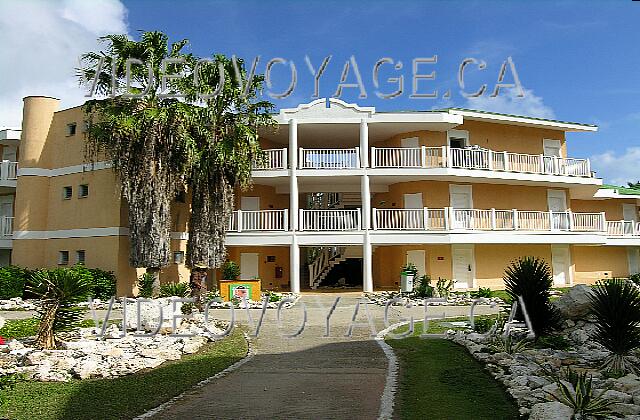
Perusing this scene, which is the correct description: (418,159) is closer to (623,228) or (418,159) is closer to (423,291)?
(423,291)

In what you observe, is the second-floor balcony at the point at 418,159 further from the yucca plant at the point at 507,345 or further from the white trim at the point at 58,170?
the yucca plant at the point at 507,345

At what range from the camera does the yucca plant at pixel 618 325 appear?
944 centimetres

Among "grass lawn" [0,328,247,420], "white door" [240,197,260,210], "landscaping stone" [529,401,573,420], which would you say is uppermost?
"white door" [240,197,260,210]

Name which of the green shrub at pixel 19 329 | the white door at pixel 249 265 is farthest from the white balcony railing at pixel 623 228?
the green shrub at pixel 19 329

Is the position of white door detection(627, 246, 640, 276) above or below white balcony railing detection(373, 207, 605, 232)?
below

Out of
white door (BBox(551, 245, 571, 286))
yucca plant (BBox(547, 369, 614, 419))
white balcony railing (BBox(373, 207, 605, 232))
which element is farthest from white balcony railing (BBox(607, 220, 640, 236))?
yucca plant (BBox(547, 369, 614, 419))

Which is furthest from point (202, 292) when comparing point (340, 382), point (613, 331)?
point (613, 331)

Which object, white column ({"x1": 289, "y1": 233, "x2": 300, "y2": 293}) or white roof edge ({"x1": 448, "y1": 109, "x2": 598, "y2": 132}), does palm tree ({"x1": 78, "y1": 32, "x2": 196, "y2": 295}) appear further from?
white roof edge ({"x1": 448, "y1": 109, "x2": 598, "y2": 132})

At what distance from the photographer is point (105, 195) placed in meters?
23.1

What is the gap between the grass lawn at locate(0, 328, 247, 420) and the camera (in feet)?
23.2

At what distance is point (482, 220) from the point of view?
25984mm

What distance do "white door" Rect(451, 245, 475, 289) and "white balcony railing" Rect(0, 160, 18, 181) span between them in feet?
71.5

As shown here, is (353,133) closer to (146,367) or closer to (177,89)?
(177,89)

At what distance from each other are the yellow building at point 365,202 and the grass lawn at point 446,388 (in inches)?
544
